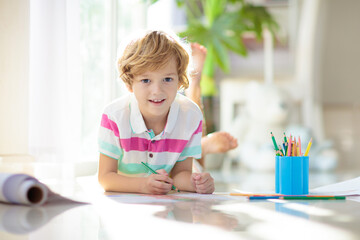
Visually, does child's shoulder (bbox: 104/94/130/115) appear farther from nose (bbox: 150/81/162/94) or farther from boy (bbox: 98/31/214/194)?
nose (bbox: 150/81/162/94)

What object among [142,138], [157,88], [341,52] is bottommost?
[142,138]

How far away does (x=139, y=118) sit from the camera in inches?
45.6

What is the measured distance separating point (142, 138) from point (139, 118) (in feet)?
0.18

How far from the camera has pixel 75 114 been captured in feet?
4.89

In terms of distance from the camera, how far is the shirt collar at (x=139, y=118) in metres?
1.16

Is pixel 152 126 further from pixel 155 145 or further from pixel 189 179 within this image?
pixel 189 179

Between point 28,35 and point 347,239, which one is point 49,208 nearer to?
point 347,239

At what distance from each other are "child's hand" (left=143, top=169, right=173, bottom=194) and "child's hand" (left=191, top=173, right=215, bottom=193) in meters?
0.07

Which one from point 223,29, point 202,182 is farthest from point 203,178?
point 223,29

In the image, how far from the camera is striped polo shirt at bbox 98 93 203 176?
3.80 ft

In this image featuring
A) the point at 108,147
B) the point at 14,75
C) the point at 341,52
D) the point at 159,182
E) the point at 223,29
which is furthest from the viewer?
the point at 341,52

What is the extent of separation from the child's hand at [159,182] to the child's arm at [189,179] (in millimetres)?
78

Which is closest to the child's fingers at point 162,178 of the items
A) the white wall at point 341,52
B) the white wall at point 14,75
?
the white wall at point 14,75

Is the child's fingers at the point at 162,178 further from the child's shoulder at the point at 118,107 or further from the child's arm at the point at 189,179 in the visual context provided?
the child's shoulder at the point at 118,107
